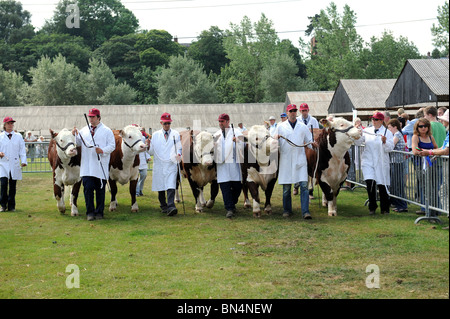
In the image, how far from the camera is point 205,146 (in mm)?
10828

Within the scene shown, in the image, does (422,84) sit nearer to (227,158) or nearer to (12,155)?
(227,158)

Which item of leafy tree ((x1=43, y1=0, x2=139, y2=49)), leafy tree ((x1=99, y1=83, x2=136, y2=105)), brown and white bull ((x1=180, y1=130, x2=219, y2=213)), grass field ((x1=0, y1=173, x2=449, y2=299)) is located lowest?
grass field ((x1=0, y1=173, x2=449, y2=299))

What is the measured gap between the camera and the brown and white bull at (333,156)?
33.9 feet

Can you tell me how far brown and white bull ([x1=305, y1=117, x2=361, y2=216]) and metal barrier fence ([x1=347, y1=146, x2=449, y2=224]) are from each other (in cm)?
114

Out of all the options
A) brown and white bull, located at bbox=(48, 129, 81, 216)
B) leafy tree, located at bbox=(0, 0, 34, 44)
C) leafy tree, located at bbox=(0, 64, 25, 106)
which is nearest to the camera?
brown and white bull, located at bbox=(48, 129, 81, 216)

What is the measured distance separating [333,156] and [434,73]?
20568 millimetres

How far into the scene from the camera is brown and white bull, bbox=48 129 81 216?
1058cm

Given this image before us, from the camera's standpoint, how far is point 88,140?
10680 millimetres

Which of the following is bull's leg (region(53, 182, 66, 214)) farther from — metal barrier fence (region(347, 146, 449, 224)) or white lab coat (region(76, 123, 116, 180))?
metal barrier fence (region(347, 146, 449, 224))

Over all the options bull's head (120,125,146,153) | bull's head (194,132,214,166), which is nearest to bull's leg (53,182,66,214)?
bull's head (120,125,146,153)

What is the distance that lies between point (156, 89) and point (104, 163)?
222 feet

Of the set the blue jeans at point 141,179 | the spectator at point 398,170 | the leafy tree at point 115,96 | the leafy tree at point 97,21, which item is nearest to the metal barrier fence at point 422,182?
the spectator at point 398,170

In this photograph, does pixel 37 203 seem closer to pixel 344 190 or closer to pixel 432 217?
pixel 344 190

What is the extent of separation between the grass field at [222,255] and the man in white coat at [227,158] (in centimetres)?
53
